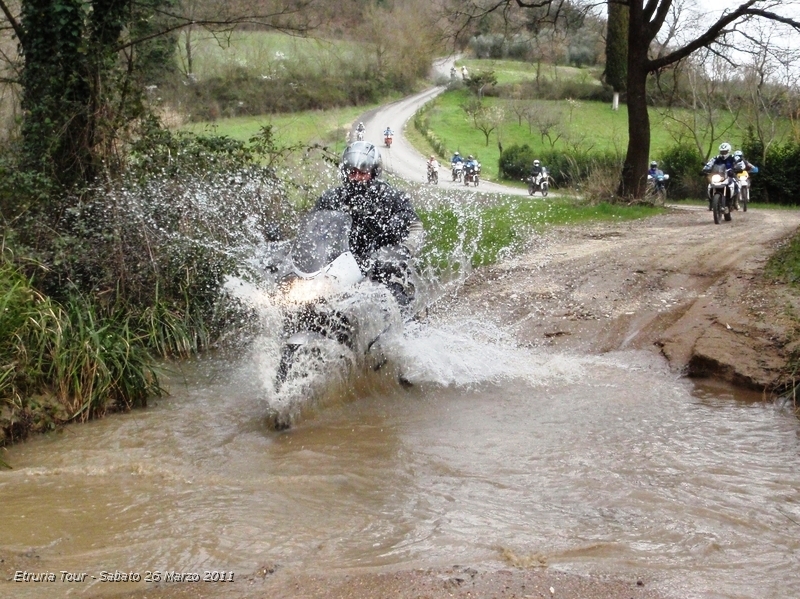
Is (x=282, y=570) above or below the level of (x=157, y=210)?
below

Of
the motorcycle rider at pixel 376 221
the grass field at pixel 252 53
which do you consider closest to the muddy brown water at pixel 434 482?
the motorcycle rider at pixel 376 221

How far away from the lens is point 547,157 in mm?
40344

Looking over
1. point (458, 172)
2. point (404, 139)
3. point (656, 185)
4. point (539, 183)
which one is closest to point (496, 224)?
point (656, 185)

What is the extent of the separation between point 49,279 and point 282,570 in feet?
17.5

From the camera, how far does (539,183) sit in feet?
103

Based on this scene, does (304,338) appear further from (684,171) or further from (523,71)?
(523,71)

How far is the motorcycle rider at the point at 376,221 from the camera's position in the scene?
668 cm

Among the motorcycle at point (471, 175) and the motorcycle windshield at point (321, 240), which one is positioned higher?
the motorcycle at point (471, 175)

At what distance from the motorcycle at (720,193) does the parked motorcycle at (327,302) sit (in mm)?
13138

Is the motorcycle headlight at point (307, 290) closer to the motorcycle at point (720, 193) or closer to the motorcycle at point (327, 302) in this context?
the motorcycle at point (327, 302)

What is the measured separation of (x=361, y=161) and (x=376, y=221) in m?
0.50

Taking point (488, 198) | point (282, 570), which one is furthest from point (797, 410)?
point (488, 198)

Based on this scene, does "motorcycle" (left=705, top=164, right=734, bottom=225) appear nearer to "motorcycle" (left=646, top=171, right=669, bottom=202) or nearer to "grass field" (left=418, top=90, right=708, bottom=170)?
"motorcycle" (left=646, top=171, right=669, bottom=202)

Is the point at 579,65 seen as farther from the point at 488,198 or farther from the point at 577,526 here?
the point at 577,526
